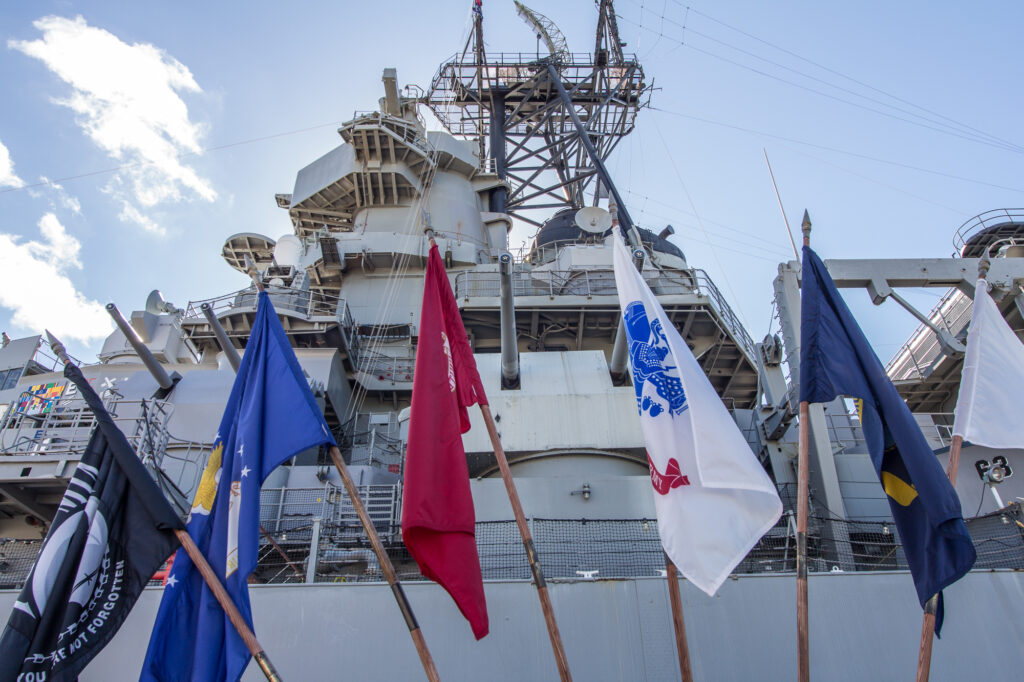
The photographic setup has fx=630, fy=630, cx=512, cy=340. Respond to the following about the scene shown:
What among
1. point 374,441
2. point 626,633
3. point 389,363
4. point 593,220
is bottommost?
point 626,633

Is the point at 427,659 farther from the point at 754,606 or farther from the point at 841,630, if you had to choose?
the point at 841,630

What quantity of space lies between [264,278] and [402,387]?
21.2ft

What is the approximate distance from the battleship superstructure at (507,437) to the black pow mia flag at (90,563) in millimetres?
2548

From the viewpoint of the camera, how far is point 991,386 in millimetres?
4758

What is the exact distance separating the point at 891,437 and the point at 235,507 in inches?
185

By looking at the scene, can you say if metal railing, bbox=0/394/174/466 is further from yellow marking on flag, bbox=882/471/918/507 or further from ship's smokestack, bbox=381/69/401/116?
ship's smokestack, bbox=381/69/401/116

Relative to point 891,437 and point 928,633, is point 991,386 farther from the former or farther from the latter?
point 928,633

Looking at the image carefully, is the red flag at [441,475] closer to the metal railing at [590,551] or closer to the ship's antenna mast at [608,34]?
the metal railing at [590,551]

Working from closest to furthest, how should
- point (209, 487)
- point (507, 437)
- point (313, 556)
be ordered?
point (209, 487) → point (313, 556) → point (507, 437)

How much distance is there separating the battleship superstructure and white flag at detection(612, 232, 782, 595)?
264cm

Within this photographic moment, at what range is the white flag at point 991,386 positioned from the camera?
4.61 meters

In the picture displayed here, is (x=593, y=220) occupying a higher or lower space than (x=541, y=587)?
higher

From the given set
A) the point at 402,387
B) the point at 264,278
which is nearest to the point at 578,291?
the point at 402,387

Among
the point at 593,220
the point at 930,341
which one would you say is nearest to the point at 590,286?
the point at 593,220
